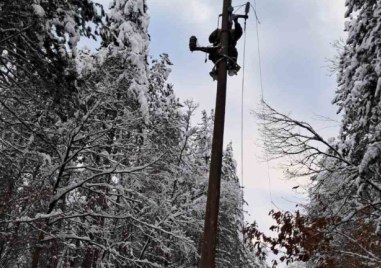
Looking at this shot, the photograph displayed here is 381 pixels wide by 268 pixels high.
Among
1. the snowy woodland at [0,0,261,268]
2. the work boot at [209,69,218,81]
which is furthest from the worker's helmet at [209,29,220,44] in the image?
the snowy woodland at [0,0,261,268]

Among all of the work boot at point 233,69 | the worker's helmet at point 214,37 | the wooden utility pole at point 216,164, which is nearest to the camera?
the wooden utility pole at point 216,164

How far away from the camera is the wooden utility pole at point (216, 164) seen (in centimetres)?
592

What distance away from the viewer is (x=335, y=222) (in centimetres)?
1035

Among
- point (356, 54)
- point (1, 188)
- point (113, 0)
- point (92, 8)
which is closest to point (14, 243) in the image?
point (1, 188)

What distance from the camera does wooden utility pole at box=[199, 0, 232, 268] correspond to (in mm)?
5922

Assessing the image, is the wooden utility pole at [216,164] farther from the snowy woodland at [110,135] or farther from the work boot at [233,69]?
the snowy woodland at [110,135]

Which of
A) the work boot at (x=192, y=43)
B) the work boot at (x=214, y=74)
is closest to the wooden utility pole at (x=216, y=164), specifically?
the work boot at (x=214, y=74)

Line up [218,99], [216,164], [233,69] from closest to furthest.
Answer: [216,164], [218,99], [233,69]

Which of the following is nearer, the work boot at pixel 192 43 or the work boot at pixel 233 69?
the work boot at pixel 233 69

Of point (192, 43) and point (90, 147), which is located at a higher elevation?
point (90, 147)

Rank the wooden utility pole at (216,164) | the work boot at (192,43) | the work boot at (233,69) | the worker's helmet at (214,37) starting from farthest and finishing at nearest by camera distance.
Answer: the work boot at (192,43), the worker's helmet at (214,37), the work boot at (233,69), the wooden utility pole at (216,164)

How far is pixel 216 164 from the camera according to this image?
20.4 feet

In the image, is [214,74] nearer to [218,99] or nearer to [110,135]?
[218,99]

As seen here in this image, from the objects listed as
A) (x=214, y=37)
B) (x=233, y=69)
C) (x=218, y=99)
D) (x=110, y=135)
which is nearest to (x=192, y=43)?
(x=214, y=37)
